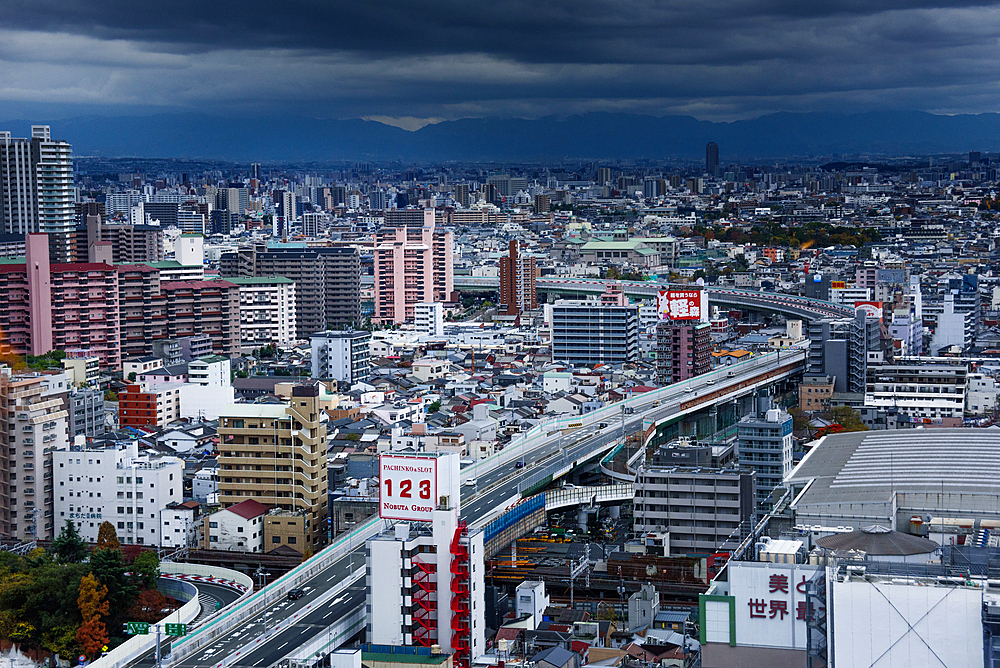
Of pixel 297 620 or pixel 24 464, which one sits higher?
pixel 24 464

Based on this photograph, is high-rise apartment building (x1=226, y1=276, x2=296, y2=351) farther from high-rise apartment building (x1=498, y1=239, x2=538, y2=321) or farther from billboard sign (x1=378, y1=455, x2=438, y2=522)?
billboard sign (x1=378, y1=455, x2=438, y2=522)

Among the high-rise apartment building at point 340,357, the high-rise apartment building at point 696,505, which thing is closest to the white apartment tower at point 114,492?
the high-rise apartment building at point 696,505

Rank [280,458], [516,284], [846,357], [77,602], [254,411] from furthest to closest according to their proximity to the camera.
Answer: [516,284]
[846,357]
[254,411]
[280,458]
[77,602]

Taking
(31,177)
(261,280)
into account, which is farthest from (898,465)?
(31,177)

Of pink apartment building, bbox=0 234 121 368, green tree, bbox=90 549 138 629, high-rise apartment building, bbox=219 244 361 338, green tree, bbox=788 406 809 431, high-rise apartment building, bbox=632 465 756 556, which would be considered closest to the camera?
green tree, bbox=90 549 138 629

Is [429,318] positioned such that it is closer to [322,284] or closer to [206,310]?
[322,284]

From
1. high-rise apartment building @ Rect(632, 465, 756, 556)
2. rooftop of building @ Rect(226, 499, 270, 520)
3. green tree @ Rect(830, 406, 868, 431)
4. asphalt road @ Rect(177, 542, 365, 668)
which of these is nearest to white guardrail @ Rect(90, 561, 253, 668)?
asphalt road @ Rect(177, 542, 365, 668)

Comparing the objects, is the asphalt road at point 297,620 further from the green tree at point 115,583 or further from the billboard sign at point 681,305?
the billboard sign at point 681,305
